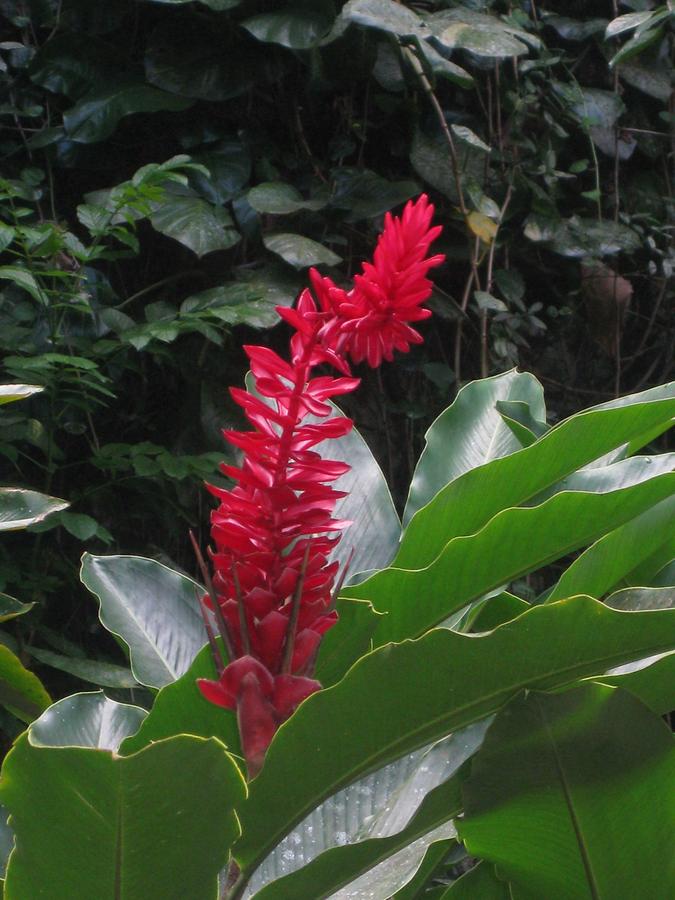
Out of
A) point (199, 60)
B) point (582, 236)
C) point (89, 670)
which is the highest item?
point (199, 60)

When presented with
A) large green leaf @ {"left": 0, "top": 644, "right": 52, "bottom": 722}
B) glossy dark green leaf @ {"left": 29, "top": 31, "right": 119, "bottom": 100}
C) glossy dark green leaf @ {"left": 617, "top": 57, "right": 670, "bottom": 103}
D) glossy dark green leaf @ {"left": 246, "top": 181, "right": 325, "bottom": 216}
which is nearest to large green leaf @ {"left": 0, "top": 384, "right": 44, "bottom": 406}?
large green leaf @ {"left": 0, "top": 644, "right": 52, "bottom": 722}

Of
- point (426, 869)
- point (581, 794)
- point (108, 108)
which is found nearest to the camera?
point (581, 794)

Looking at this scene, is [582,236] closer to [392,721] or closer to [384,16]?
[384,16]

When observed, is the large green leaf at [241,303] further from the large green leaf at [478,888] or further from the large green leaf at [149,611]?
the large green leaf at [478,888]

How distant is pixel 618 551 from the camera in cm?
64

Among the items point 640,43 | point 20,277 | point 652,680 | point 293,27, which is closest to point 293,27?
point 293,27

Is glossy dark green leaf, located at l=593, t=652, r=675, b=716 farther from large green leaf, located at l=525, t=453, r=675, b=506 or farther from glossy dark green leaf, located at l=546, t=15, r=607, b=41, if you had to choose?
glossy dark green leaf, located at l=546, t=15, r=607, b=41

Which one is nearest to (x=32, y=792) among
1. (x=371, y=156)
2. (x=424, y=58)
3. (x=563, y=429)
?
(x=563, y=429)

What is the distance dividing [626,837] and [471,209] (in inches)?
68.9

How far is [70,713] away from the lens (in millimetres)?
603

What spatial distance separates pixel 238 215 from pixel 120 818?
173 centimetres

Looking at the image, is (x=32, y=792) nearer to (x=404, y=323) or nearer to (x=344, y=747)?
(x=344, y=747)

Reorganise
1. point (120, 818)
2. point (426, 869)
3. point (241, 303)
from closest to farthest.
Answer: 1. point (120, 818)
2. point (426, 869)
3. point (241, 303)

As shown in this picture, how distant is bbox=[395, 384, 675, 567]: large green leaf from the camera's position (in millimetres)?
619
